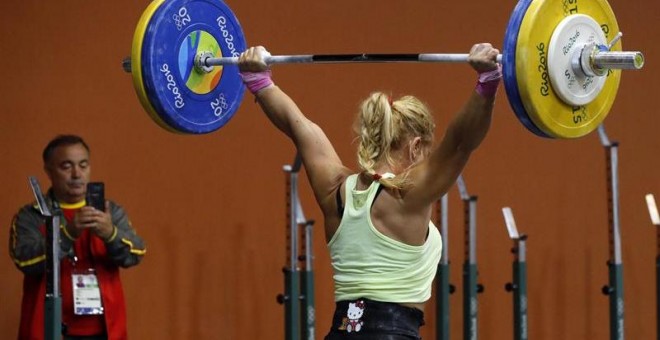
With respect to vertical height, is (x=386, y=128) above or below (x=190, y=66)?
below

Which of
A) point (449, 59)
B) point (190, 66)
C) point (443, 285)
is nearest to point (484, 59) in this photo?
point (449, 59)

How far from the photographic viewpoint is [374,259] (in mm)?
2820

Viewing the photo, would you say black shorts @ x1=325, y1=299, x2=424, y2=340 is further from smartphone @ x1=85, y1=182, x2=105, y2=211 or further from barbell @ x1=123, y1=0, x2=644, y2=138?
smartphone @ x1=85, y1=182, x2=105, y2=211

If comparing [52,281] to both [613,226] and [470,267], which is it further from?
[613,226]

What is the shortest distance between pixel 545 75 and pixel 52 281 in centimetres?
173

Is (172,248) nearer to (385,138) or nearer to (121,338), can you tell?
(121,338)

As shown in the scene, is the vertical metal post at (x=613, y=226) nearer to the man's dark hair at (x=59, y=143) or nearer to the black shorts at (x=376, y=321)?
the man's dark hair at (x=59, y=143)

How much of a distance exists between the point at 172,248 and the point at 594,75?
2.39 metres

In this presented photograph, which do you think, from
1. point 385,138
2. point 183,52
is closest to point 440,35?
point 183,52

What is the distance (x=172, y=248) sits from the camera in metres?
5.07

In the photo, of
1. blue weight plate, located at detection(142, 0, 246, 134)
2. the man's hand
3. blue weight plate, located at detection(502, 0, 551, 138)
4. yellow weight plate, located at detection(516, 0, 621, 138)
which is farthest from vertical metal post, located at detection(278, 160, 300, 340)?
the man's hand

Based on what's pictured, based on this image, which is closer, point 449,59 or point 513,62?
point 513,62

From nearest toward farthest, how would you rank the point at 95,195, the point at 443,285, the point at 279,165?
the point at 95,195 < the point at 443,285 < the point at 279,165

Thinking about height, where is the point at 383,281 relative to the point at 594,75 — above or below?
below
